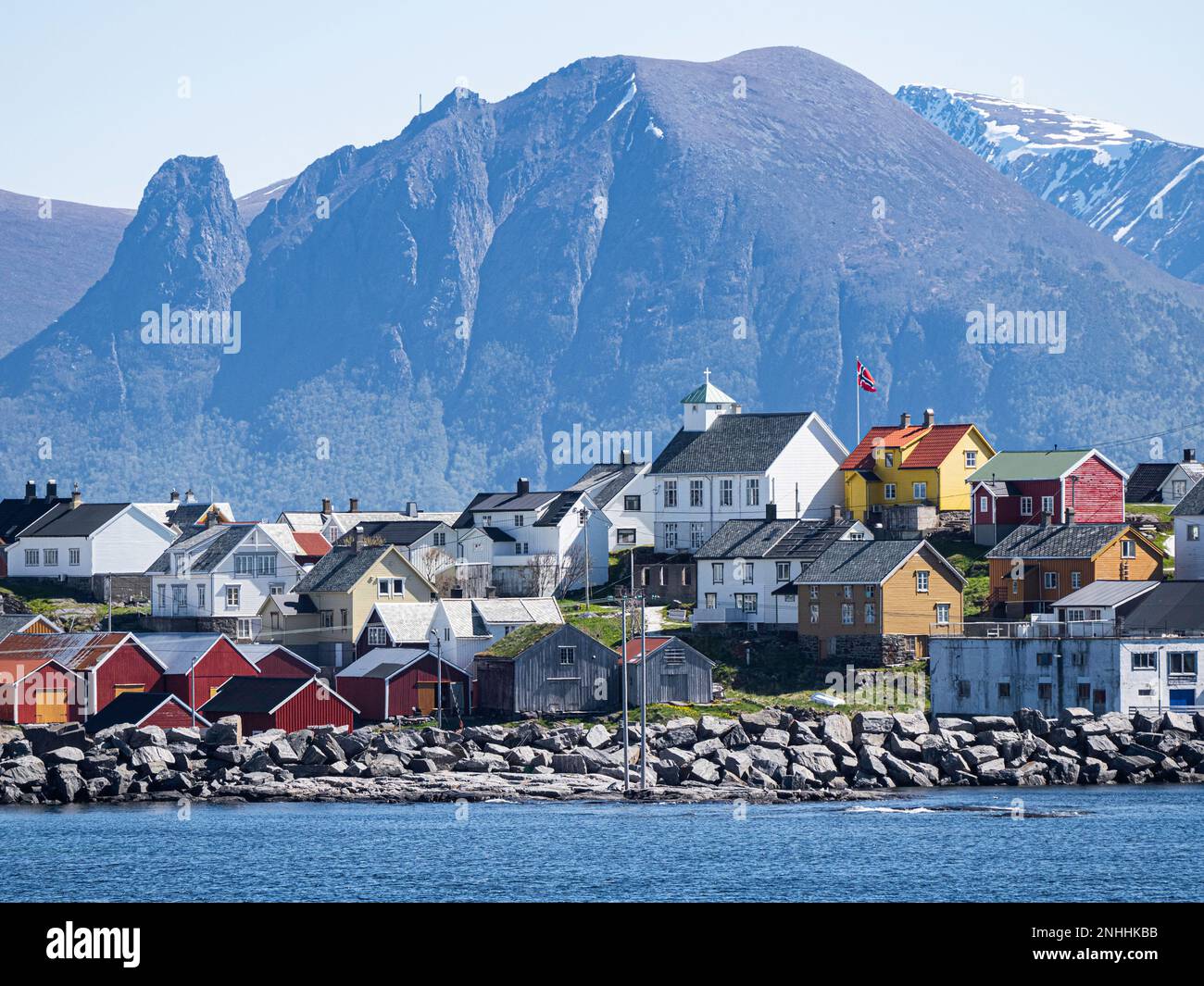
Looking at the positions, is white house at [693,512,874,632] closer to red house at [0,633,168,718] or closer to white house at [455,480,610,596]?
white house at [455,480,610,596]

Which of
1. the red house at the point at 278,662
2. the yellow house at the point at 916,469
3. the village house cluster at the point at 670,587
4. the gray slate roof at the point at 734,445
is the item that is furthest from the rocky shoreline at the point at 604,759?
the gray slate roof at the point at 734,445

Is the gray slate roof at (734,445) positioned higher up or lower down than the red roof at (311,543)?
higher up

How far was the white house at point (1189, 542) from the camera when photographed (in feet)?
271

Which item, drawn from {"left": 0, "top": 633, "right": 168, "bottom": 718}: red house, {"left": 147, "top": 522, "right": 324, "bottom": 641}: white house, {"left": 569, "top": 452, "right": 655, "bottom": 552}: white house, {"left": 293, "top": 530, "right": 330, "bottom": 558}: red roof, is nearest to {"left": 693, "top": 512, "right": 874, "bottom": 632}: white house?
{"left": 569, "top": 452, "right": 655, "bottom": 552}: white house

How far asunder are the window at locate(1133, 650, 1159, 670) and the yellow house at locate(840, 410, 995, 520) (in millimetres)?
23792

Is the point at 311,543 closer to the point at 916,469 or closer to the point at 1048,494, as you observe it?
the point at 916,469

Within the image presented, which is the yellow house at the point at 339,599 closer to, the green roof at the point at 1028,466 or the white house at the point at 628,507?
the white house at the point at 628,507

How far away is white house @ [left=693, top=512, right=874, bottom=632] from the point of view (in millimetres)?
82438

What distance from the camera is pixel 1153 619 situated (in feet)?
239

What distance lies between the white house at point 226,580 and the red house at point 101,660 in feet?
35.1

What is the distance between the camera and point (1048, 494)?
295 feet

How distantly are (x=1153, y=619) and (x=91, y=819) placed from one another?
3826 centimetres

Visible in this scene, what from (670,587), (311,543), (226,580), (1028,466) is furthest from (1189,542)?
(311,543)
